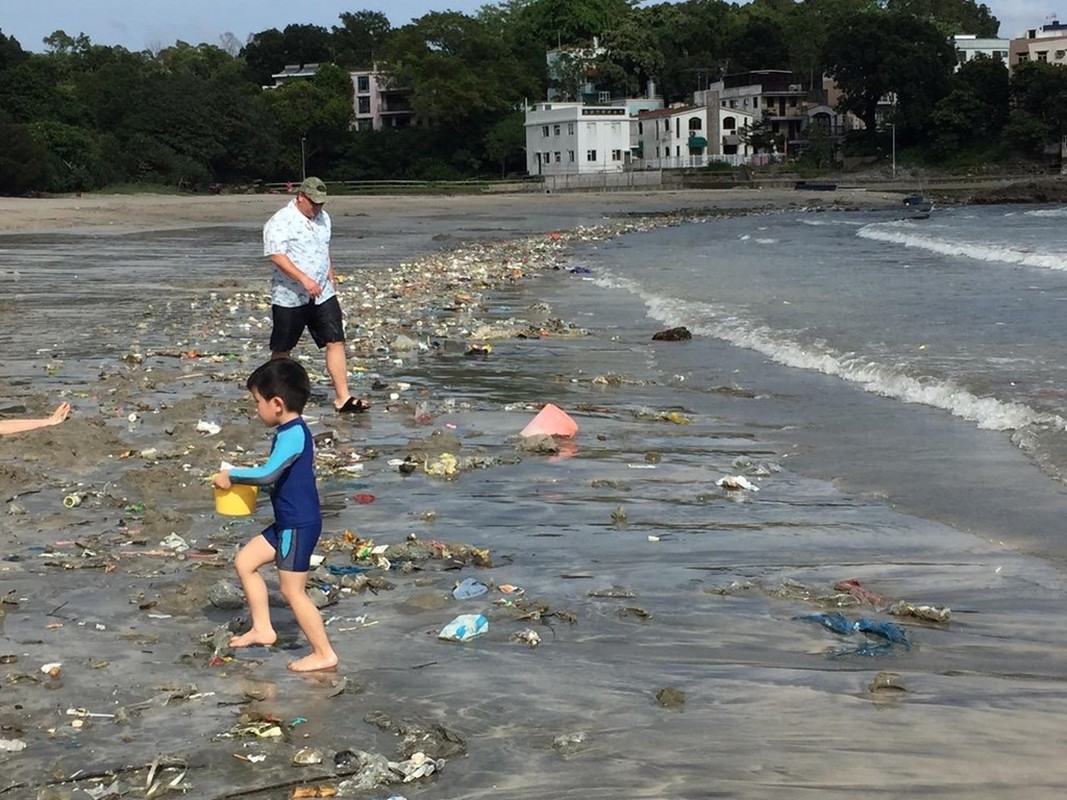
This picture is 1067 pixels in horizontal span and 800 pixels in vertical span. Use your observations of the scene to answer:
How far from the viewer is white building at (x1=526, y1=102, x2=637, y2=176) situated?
318ft

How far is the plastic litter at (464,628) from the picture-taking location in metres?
5.17

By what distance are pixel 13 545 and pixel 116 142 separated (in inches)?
2968

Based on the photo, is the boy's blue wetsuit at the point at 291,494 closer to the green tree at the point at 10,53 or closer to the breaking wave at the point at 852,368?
the breaking wave at the point at 852,368

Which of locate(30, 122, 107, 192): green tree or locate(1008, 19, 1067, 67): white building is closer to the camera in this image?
locate(30, 122, 107, 192): green tree

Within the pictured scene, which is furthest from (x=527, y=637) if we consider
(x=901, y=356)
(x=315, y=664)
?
(x=901, y=356)

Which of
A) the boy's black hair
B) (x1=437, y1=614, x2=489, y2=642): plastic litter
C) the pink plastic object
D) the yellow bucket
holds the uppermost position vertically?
the boy's black hair

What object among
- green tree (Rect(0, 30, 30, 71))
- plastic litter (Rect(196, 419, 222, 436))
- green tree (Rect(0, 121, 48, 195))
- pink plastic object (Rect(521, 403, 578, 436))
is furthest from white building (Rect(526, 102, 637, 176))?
plastic litter (Rect(196, 419, 222, 436))

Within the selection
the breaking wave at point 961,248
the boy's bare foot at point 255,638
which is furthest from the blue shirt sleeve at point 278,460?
the breaking wave at point 961,248

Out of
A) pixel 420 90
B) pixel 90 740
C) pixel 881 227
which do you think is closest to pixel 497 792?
pixel 90 740

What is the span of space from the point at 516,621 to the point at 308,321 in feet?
16.8

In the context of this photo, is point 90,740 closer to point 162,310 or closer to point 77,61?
point 162,310

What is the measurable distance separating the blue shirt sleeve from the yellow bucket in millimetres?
34

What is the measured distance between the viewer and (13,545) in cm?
641

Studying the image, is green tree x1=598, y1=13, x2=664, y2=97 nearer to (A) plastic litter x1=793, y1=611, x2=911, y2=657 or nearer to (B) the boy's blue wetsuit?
(A) plastic litter x1=793, y1=611, x2=911, y2=657
